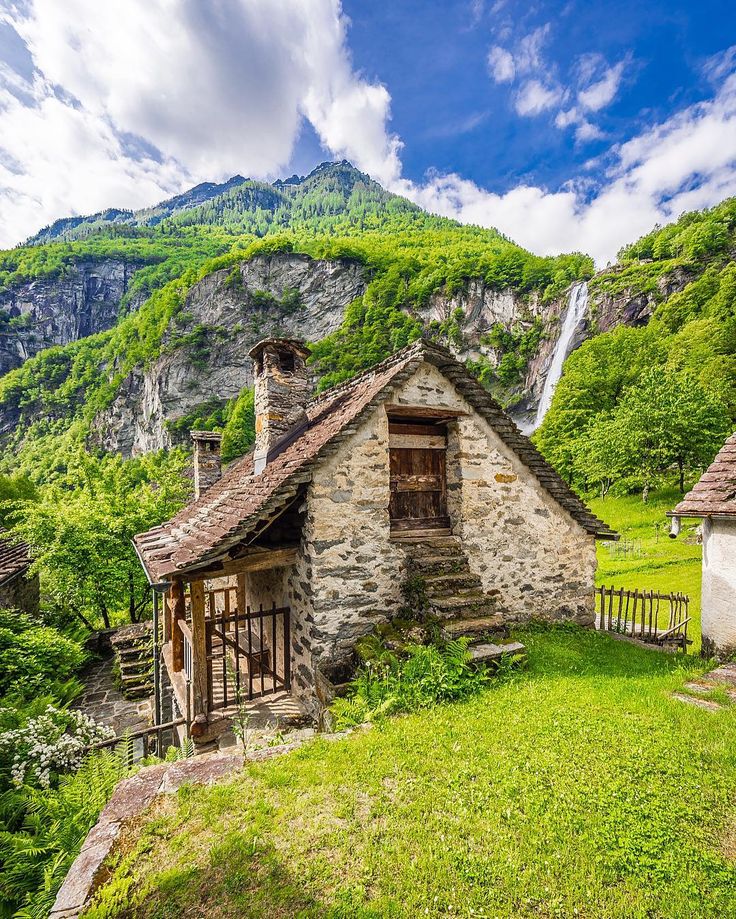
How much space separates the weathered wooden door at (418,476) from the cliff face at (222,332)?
50.6 meters

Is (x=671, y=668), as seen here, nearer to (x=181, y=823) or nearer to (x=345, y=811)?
(x=345, y=811)

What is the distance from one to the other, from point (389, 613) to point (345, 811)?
123 inches

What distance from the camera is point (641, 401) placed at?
2511 cm

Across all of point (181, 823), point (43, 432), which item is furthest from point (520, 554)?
point (43, 432)

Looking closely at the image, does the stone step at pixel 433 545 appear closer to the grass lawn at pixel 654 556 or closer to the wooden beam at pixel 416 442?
the wooden beam at pixel 416 442

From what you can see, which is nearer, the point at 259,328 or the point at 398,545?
the point at 398,545

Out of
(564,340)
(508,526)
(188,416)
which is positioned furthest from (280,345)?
(188,416)

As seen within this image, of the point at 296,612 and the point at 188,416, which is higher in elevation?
the point at 188,416

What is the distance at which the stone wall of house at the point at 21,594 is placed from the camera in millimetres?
11602

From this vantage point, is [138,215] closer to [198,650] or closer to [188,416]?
[188,416]

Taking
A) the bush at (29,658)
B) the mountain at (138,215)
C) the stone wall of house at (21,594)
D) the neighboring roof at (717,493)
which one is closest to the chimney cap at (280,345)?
the bush at (29,658)

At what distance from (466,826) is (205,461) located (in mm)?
11818

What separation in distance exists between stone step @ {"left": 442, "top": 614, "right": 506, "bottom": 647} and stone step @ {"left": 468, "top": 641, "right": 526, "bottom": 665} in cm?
15

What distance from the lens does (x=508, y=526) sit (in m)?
7.13
